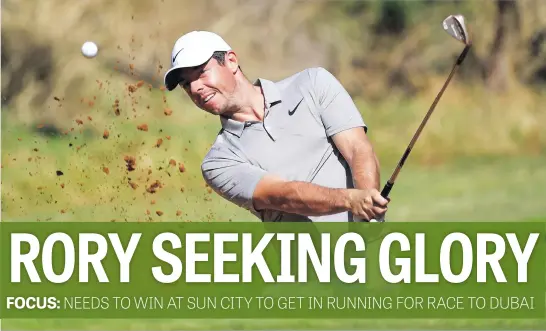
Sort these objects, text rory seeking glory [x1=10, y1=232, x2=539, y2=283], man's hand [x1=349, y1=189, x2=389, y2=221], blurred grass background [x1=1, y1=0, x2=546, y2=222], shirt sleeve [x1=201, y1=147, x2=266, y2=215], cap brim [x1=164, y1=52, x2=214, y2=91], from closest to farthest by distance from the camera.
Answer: man's hand [x1=349, y1=189, x2=389, y2=221] → cap brim [x1=164, y1=52, x2=214, y2=91] → shirt sleeve [x1=201, y1=147, x2=266, y2=215] → text rory seeking glory [x1=10, y1=232, x2=539, y2=283] → blurred grass background [x1=1, y1=0, x2=546, y2=222]

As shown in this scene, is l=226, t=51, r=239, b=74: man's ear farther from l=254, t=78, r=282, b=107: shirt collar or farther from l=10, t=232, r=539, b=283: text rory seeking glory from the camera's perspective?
l=10, t=232, r=539, b=283: text rory seeking glory

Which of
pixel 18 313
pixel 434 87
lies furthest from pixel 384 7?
pixel 18 313

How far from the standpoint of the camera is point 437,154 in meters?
14.8

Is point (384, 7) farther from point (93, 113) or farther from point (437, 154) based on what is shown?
point (93, 113)

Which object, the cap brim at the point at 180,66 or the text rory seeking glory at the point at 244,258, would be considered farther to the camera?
the text rory seeking glory at the point at 244,258

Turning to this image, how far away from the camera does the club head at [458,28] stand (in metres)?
4.28

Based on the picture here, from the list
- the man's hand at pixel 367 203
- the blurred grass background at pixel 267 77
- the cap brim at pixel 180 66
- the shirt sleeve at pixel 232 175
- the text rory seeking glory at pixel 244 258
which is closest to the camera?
the man's hand at pixel 367 203

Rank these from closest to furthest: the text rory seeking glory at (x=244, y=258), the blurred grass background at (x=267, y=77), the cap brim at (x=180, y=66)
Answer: the cap brim at (x=180, y=66) → the text rory seeking glory at (x=244, y=258) → the blurred grass background at (x=267, y=77)

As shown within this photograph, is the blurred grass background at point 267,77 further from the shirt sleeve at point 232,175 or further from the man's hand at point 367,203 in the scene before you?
the man's hand at point 367,203

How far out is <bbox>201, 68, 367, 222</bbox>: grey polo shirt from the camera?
4.38 meters

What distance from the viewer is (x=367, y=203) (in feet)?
13.7

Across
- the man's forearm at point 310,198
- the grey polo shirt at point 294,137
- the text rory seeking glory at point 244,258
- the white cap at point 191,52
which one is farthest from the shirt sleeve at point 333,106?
the text rory seeking glory at point 244,258
